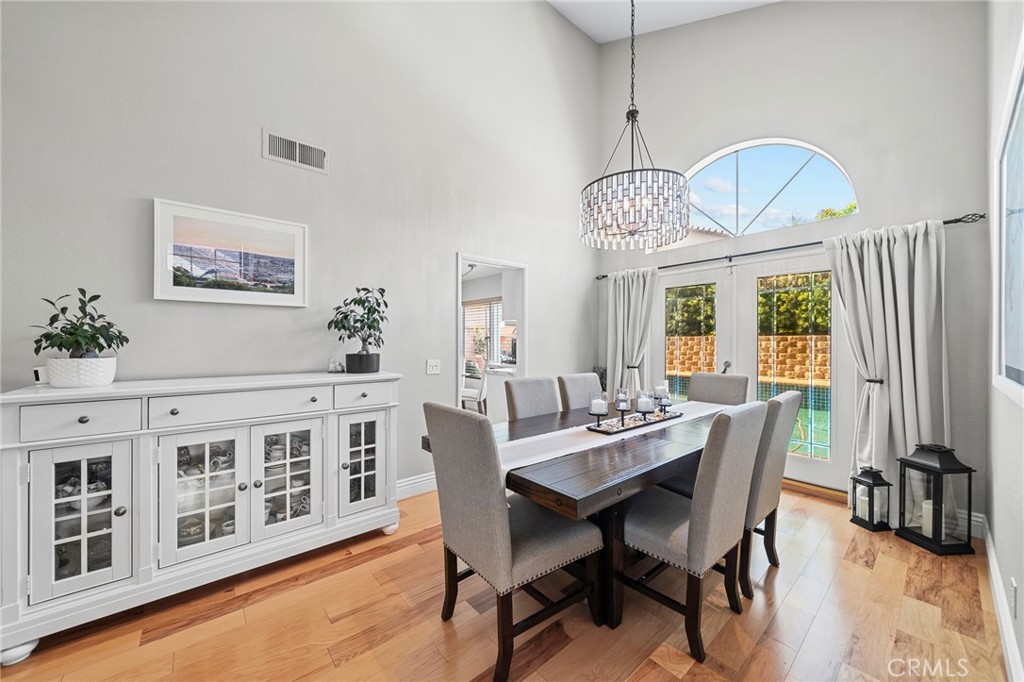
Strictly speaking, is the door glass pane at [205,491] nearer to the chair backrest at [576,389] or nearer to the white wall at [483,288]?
the chair backrest at [576,389]

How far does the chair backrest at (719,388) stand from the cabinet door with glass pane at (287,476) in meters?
2.80

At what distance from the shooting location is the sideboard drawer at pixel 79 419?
5.42ft

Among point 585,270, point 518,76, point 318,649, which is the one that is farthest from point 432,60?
point 318,649

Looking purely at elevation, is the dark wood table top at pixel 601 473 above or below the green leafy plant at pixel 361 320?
below

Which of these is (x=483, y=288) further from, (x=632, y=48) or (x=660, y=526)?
(x=660, y=526)

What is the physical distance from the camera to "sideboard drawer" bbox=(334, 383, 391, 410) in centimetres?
249

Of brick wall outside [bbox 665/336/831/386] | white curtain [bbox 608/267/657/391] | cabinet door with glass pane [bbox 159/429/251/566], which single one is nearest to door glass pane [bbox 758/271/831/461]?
brick wall outside [bbox 665/336/831/386]

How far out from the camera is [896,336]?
281cm

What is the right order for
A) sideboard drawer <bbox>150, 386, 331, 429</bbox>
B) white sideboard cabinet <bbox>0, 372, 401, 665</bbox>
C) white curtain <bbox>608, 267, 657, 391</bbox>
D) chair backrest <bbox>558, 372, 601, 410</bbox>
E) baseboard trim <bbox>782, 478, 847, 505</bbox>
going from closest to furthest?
1. white sideboard cabinet <bbox>0, 372, 401, 665</bbox>
2. sideboard drawer <bbox>150, 386, 331, 429</bbox>
3. chair backrest <bbox>558, 372, 601, 410</bbox>
4. baseboard trim <bbox>782, 478, 847, 505</bbox>
5. white curtain <bbox>608, 267, 657, 391</bbox>

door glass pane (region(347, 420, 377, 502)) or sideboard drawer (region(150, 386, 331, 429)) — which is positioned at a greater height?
sideboard drawer (region(150, 386, 331, 429))

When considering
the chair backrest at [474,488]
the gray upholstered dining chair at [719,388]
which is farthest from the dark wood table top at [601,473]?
the gray upholstered dining chair at [719,388]

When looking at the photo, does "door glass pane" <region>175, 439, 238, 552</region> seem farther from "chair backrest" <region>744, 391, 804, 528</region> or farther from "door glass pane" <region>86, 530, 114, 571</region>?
"chair backrest" <region>744, 391, 804, 528</region>

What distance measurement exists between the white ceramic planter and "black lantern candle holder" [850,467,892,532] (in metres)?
4.38

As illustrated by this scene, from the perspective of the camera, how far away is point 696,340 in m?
4.09
